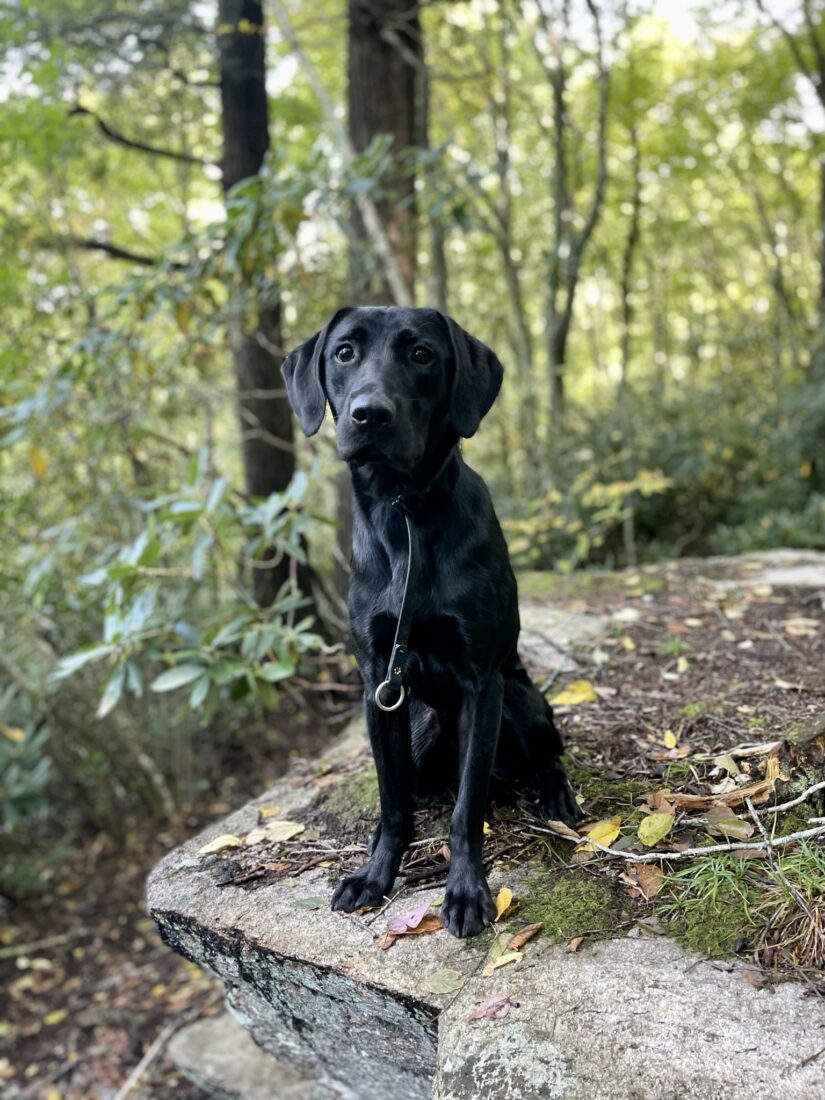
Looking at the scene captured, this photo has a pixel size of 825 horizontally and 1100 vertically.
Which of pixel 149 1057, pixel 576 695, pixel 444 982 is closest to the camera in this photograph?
pixel 444 982

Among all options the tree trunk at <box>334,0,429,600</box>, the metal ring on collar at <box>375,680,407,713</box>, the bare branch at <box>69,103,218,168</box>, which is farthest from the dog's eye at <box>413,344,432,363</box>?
the bare branch at <box>69,103,218,168</box>

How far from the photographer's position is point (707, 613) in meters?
4.42

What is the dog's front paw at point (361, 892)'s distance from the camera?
2.29 metres

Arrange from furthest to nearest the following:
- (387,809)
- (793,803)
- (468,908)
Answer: (387,809) → (793,803) → (468,908)

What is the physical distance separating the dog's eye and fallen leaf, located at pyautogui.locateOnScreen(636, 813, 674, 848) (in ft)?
4.22

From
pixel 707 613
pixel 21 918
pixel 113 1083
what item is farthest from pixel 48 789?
pixel 707 613

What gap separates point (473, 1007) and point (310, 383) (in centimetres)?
149

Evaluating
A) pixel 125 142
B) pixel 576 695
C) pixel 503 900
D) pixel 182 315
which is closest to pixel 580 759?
pixel 576 695

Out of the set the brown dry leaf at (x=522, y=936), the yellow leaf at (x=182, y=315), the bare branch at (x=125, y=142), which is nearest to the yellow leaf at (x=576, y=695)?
the brown dry leaf at (x=522, y=936)

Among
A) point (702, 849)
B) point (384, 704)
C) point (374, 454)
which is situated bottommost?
point (702, 849)

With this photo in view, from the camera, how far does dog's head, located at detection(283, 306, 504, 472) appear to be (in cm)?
199

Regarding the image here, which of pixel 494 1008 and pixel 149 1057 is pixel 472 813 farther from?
pixel 149 1057

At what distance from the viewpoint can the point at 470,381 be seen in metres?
2.22

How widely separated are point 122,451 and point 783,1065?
15.4 feet
